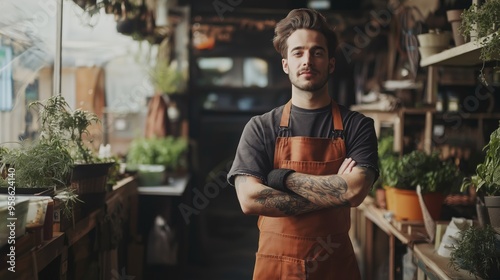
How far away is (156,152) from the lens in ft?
17.2

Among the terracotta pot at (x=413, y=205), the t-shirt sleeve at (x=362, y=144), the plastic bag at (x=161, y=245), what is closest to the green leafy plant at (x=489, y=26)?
the t-shirt sleeve at (x=362, y=144)

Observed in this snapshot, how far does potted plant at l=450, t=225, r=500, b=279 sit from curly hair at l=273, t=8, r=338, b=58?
41.1 inches

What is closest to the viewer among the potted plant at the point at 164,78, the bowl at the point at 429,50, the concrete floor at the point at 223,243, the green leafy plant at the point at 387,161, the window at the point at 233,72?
the bowl at the point at 429,50

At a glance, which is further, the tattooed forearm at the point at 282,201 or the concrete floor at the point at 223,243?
the concrete floor at the point at 223,243

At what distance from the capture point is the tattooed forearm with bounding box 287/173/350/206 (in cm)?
205

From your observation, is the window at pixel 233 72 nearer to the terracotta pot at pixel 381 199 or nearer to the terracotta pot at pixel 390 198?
the terracotta pot at pixel 381 199

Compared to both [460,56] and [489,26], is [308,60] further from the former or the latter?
[460,56]

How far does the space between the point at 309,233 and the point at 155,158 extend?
3331mm

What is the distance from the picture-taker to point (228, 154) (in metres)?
7.21

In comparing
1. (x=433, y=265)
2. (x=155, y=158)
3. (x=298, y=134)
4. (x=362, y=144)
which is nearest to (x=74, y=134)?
(x=298, y=134)

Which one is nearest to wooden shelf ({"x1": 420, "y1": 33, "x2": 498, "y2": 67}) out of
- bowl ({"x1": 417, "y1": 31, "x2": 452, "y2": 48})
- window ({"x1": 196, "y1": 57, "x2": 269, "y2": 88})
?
bowl ({"x1": 417, "y1": 31, "x2": 452, "y2": 48})

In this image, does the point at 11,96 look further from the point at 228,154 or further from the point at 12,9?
the point at 228,154

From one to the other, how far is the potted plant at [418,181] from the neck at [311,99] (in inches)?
51.5

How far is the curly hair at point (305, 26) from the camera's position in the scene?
7.11ft
